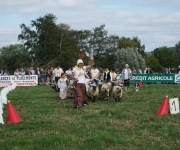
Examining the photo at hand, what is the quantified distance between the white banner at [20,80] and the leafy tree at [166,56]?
8806 cm

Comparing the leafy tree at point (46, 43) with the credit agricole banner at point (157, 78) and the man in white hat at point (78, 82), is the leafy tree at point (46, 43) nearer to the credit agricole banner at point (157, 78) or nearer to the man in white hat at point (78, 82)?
the credit agricole banner at point (157, 78)

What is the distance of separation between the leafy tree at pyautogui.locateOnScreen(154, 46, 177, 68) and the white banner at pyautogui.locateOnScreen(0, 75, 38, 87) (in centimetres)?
8806

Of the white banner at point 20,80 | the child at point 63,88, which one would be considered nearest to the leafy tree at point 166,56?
the white banner at point 20,80

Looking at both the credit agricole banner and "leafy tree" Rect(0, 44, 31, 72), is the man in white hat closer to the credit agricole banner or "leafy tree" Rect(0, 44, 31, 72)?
the credit agricole banner

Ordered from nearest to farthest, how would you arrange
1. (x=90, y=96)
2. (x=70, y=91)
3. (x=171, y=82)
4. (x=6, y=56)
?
(x=90, y=96) < (x=70, y=91) < (x=171, y=82) < (x=6, y=56)

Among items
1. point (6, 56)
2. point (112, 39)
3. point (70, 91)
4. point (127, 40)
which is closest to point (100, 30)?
point (112, 39)

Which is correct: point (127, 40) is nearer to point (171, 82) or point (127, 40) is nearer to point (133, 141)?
point (171, 82)

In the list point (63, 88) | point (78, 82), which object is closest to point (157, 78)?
point (63, 88)

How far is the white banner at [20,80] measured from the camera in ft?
110

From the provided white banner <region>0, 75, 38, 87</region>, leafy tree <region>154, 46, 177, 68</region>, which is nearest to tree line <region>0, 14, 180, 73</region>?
leafy tree <region>154, 46, 177, 68</region>

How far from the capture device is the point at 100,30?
3597 inches

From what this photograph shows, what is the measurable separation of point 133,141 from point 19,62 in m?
62.8

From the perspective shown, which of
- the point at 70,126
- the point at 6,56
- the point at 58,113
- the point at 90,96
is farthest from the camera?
the point at 6,56

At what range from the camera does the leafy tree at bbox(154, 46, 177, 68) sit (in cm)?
11812
